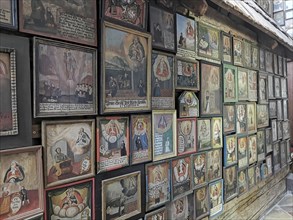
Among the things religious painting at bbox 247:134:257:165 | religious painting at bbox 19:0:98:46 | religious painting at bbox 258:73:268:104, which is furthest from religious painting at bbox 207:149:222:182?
religious painting at bbox 19:0:98:46

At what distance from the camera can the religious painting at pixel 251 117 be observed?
3.27 m

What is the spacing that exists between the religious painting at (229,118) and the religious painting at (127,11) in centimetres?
→ 137

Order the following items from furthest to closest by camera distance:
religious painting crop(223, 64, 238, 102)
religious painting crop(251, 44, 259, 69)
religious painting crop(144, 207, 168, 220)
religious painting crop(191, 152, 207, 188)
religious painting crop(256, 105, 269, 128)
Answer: religious painting crop(256, 105, 269, 128) < religious painting crop(251, 44, 259, 69) < religious painting crop(223, 64, 238, 102) < religious painting crop(191, 152, 207, 188) < religious painting crop(144, 207, 168, 220)

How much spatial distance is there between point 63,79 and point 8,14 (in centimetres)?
36

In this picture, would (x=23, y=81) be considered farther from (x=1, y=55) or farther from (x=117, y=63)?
(x=117, y=63)

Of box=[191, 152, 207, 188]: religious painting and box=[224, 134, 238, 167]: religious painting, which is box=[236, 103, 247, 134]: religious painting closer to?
box=[224, 134, 238, 167]: religious painting

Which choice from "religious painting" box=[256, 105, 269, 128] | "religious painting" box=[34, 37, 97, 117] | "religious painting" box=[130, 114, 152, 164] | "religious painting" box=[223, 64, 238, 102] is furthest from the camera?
"religious painting" box=[256, 105, 269, 128]

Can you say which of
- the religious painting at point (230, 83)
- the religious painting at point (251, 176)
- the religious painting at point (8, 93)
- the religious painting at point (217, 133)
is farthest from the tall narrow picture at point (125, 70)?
the religious painting at point (251, 176)

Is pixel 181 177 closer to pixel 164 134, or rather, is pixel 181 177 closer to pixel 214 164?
pixel 164 134

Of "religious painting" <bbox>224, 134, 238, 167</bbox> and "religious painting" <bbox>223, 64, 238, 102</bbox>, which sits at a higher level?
"religious painting" <bbox>223, 64, 238, 102</bbox>

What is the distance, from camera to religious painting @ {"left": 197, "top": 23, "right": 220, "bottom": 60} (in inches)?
96.8

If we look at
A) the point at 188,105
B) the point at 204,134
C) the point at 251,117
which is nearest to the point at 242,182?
the point at 251,117

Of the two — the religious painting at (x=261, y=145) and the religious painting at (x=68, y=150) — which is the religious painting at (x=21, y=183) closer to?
the religious painting at (x=68, y=150)

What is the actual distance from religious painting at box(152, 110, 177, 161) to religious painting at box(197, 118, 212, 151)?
1.23 feet
